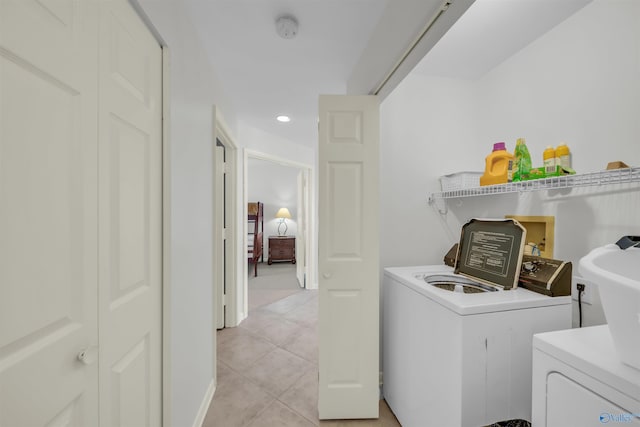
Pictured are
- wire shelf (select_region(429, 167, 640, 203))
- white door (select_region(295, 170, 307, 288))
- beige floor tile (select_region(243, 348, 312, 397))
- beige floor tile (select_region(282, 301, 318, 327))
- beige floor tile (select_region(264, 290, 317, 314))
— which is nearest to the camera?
wire shelf (select_region(429, 167, 640, 203))

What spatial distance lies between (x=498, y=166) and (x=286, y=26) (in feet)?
4.95

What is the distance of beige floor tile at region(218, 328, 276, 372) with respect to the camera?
89.2 inches

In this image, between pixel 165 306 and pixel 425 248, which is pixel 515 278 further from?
pixel 165 306

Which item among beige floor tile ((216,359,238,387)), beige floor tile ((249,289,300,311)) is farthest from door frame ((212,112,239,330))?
beige floor tile ((216,359,238,387))

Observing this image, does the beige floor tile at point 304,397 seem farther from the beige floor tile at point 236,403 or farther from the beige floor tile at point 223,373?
the beige floor tile at point 223,373

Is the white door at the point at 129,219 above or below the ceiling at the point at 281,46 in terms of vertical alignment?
below

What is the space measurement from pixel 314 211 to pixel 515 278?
3.14m

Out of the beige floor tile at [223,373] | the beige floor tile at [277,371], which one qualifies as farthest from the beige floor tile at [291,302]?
the beige floor tile at [223,373]

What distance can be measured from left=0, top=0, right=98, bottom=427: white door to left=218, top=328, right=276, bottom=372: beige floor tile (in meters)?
1.68

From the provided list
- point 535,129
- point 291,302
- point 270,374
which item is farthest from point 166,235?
point 291,302

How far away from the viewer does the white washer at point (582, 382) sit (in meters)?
0.66

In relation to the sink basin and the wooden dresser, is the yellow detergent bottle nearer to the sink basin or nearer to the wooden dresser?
the sink basin

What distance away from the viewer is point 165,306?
116 centimetres

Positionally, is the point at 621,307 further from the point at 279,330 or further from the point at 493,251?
the point at 279,330
